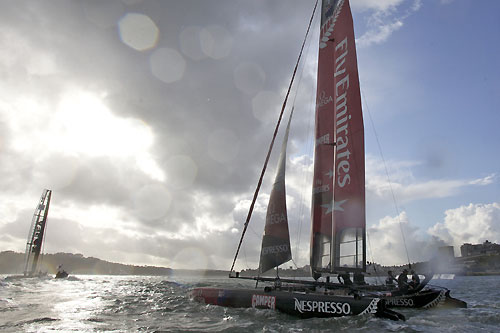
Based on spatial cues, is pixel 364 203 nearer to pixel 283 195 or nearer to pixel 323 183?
pixel 323 183

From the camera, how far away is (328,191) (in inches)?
652

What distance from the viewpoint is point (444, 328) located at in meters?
10.2

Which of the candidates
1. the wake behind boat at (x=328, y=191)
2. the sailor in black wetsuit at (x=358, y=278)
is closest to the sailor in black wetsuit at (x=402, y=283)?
the sailor in black wetsuit at (x=358, y=278)

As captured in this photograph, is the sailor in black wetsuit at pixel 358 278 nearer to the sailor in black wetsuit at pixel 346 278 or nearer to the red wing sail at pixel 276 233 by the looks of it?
the sailor in black wetsuit at pixel 346 278

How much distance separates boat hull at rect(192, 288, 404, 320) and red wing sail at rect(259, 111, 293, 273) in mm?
2300

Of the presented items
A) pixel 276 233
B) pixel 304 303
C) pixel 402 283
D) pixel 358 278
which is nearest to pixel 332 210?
pixel 276 233

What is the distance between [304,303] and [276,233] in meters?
4.83

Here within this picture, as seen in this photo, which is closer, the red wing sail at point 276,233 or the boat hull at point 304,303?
the boat hull at point 304,303

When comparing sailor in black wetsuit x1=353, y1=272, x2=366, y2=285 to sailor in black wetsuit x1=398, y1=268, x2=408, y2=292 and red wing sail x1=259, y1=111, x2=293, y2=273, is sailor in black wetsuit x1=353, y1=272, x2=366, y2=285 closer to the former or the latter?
sailor in black wetsuit x1=398, y1=268, x2=408, y2=292

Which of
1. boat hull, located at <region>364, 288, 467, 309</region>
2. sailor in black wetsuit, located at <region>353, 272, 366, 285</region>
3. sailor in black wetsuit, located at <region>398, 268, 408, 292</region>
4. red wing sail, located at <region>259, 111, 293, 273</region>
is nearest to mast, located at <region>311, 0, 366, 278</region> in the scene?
sailor in black wetsuit, located at <region>353, 272, 366, 285</region>

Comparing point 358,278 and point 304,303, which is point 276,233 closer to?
point 358,278

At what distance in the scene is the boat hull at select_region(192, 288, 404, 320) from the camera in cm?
1052

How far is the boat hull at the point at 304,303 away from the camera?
10.5 m

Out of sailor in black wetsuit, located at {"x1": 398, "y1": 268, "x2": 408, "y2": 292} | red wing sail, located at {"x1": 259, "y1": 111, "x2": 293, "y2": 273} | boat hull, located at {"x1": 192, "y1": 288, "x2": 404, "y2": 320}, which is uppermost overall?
red wing sail, located at {"x1": 259, "y1": 111, "x2": 293, "y2": 273}
